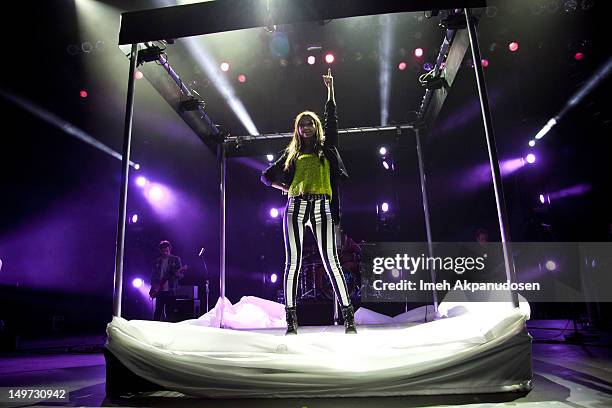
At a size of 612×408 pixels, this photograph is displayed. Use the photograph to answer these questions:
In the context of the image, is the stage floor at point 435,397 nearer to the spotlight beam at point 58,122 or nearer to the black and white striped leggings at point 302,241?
the black and white striped leggings at point 302,241

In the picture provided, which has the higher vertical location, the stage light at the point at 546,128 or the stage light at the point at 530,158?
the stage light at the point at 546,128

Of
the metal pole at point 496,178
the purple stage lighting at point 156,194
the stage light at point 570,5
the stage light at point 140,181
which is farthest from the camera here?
the purple stage lighting at point 156,194

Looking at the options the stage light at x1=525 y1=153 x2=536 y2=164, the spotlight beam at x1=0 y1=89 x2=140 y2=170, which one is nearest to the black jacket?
the spotlight beam at x1=0 y1=89 x2=140 y2=170

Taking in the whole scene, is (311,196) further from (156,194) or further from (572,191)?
(156,194)

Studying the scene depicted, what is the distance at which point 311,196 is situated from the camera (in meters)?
2.89

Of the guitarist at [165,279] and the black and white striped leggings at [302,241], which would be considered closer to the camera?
the black and white striped leggings at [302,241]

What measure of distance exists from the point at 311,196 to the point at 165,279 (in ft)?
16.6

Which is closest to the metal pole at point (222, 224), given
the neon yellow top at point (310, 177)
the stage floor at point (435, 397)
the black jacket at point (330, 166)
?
the stage floor at point (435, 397)

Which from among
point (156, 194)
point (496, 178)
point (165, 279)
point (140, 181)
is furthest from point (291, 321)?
point (156, 194)

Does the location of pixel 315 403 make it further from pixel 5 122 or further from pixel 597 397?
pixel 5 122

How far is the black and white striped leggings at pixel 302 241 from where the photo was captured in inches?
110

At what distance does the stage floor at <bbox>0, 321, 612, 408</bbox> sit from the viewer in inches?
71.3

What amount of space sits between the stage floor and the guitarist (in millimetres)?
3025

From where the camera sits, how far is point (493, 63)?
651cm
